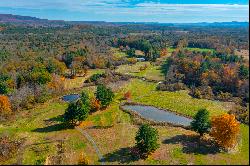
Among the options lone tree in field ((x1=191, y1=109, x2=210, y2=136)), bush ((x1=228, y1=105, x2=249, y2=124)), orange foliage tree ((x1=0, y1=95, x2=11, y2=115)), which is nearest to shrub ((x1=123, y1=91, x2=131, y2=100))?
bush ((x1=228, y1=105, x2=249, y2=124))

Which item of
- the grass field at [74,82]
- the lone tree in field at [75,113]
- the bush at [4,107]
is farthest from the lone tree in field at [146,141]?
the grass field at [74,82]

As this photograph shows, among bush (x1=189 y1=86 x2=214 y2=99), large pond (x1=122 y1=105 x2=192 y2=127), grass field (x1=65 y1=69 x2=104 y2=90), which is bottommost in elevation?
large pond (x1=122 y1=105 x2=192 y2=127)

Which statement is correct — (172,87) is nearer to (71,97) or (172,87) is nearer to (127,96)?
(127,96)

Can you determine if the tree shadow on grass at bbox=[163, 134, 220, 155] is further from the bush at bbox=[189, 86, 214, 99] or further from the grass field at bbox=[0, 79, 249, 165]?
the bush at bbox=[189, 86, 214, 99]

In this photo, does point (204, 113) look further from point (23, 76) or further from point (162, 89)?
point (23, 76)

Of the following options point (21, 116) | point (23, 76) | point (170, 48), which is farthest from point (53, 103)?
point (170, 48)

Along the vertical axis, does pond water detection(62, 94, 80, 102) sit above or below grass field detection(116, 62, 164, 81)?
below

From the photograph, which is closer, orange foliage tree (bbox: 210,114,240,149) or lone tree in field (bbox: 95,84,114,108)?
orange foliage tree (bbox: 210,114,240,149)

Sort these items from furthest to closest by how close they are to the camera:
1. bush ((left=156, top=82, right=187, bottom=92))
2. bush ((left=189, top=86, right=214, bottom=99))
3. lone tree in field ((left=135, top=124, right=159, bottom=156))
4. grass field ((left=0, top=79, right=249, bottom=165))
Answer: bush ((left=156, top=82, right=187, bottom=92))
bush ((left=189, top=86, right=214, bottom=99))
lone tree in field ((left=135, top=124, right=159, bottom=156))
grass field ((left=0, top=79, right=249, bottom=165))

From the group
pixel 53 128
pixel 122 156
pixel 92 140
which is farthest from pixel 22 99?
pixel 122 156
